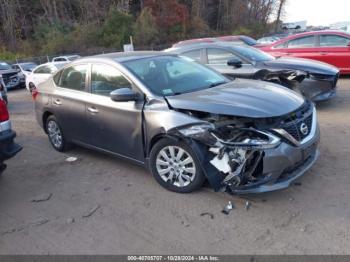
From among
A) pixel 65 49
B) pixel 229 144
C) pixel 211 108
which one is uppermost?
pixel 211 108

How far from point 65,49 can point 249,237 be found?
1245 inches

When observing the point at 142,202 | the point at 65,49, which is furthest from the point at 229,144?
the point at 65,49

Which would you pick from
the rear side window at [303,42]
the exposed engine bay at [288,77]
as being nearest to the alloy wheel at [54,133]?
the exposed engine bay at [288,77]

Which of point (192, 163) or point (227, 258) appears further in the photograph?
point (192, 163)

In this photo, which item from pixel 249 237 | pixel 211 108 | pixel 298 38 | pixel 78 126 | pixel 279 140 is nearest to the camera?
pixel 249 237

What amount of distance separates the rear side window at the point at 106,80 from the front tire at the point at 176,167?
953 millimetres

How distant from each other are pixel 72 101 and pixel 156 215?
2.41 meters

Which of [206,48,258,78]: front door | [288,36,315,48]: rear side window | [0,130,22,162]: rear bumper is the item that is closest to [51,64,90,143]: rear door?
[0,130,22,162]: rear bumper

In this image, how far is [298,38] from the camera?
11.1 m

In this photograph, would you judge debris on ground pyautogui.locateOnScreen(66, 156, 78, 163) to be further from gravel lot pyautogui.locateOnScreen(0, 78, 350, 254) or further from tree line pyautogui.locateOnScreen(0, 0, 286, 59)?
tree line pyautogui.locateOnScreen(0, 0, 286, 59)

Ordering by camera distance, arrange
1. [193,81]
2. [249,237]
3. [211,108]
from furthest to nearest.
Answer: [193,81] → [211,108] → [249,237]

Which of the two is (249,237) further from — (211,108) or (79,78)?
(79,78)

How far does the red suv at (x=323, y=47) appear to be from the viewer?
1059 cm

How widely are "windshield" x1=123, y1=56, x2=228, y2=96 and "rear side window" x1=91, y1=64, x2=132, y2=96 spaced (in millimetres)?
169
